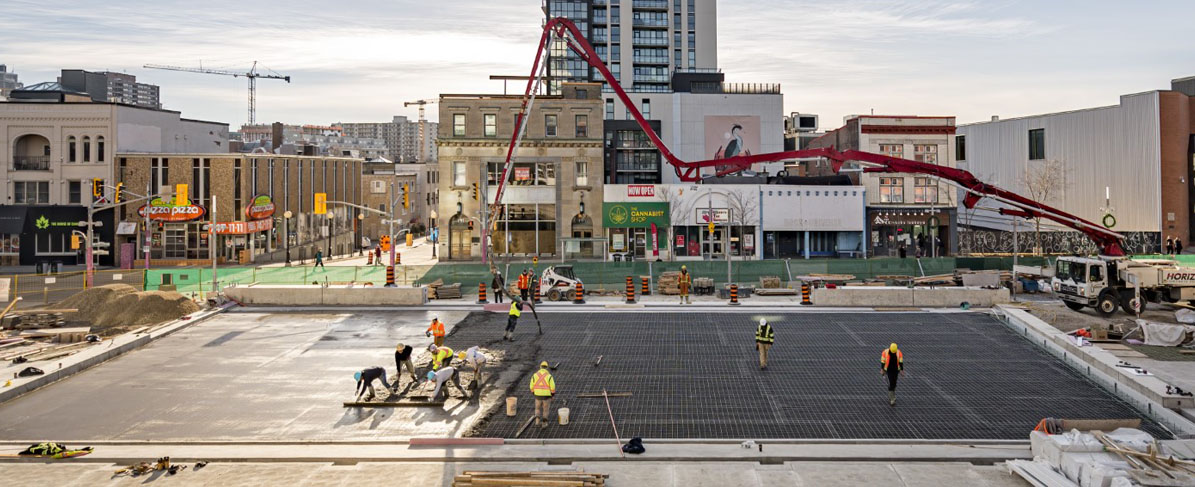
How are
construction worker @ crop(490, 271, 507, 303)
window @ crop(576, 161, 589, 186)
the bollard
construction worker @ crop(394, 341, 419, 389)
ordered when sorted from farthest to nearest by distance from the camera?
window @ crop(576, 161, 589, 186)
the bollard
construction worker @ crop(490, 271, 507, 303)
construction worker @ crop(394, 341, 419, 389)

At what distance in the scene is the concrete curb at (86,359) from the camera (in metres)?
22.1

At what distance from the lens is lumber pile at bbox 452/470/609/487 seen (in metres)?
14.5

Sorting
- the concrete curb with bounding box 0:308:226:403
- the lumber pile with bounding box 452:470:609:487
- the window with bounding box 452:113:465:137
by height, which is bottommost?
the lumber pile with bounding box 452:470:609:487

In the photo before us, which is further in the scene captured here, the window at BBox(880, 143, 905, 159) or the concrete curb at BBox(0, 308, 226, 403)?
the window at BBox(880, 143, 905, 159)

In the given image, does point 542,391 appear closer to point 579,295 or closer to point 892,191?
point 579,295

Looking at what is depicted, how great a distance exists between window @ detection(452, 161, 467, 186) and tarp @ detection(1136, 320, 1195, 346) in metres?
49.5

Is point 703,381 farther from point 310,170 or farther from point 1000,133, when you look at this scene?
point 1000,133

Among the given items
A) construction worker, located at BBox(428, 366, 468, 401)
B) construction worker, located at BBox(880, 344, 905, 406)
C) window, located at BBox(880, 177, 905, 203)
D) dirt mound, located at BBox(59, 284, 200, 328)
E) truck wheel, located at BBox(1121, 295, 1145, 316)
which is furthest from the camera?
window, located at BBox(880, 177, 905, 203)

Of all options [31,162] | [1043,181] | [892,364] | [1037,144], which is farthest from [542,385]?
[1037,144]

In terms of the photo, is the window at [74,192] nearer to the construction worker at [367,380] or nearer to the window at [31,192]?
the window at [31,192]

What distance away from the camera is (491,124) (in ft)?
215

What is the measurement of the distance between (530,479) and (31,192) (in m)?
Answer: 66.4

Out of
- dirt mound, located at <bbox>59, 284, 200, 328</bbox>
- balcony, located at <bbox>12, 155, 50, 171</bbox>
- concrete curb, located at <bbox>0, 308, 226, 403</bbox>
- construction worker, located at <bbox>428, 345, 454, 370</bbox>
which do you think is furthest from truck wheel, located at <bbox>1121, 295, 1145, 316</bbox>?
balcony, located at <bbox>12, 155, 50, 171</bbox>

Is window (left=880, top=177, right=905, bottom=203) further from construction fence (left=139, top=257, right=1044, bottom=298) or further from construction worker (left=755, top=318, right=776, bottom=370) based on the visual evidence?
construction worker (left=755, top=318, right=776, bottom=370)
